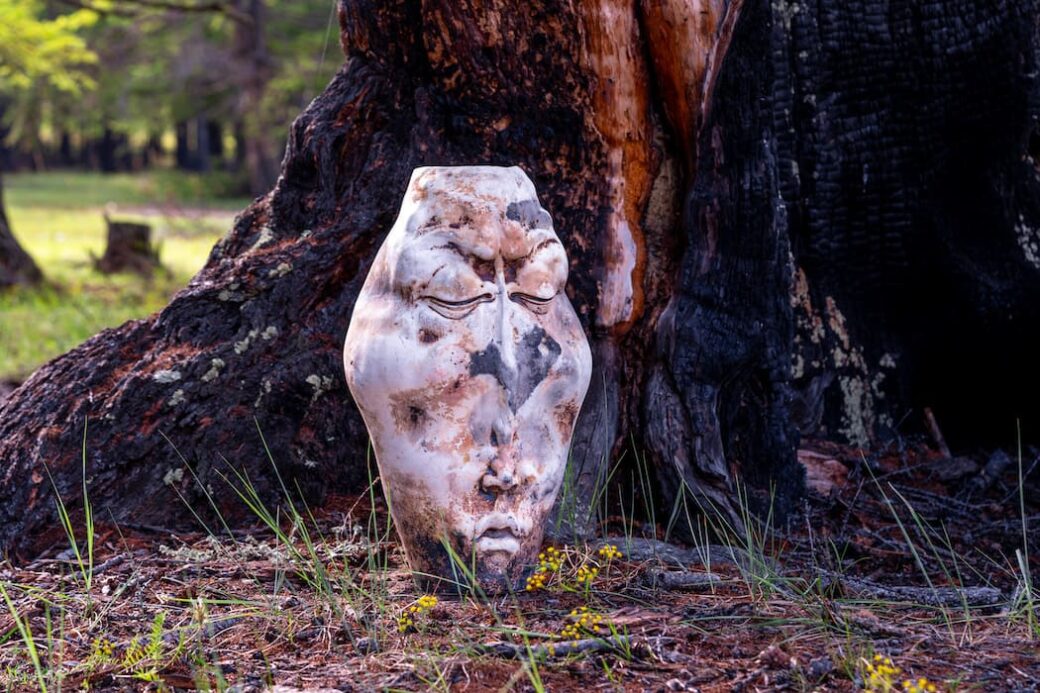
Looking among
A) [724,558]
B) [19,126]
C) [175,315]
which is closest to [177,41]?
[19,126]

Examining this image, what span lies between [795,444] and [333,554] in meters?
1.73

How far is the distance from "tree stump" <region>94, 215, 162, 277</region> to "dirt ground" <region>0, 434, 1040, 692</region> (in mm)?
7971

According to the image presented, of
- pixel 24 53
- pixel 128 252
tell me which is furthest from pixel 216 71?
pixel 24 53

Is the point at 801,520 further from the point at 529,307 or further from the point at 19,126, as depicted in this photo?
the point at 19,126

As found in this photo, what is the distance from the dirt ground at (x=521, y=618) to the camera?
107 inches

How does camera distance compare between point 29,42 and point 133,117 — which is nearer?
point 29,42

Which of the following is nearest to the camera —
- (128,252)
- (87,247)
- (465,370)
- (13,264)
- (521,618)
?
(521,618)

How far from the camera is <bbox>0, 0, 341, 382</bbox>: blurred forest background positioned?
31.0ft

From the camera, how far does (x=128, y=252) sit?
11.3 meters

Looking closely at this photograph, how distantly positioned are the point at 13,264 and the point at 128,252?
1529mm

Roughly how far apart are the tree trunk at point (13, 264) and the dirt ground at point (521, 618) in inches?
267

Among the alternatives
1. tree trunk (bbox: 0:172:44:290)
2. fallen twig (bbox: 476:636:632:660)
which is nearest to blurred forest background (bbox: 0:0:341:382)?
tree trunk (bbox: 0:172:44:290)

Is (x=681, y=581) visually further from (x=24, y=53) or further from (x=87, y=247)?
(x=87, y=247)

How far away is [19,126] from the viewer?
2191cm
